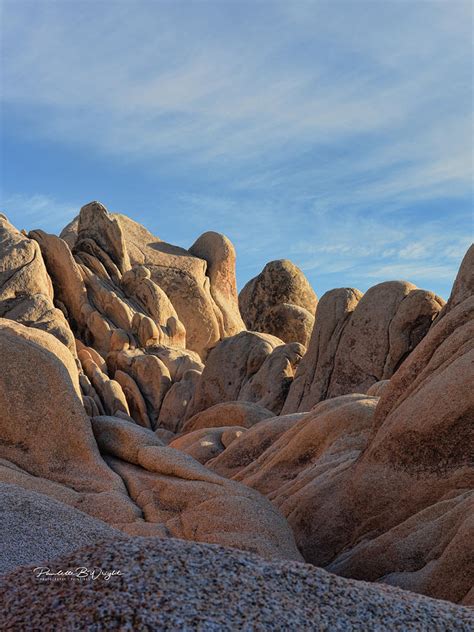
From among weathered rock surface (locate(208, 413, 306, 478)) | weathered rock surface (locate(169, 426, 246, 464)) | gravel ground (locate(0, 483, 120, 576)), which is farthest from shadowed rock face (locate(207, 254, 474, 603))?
weathered rock surface (locate(169, 426, 246, 464))

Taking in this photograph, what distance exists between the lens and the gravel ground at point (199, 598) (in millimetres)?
3805

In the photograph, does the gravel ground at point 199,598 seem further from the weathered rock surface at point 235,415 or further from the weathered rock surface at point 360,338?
the weathered rock surface at point 360,338

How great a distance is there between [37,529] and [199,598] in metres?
2.08

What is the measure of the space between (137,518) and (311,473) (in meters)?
2.89

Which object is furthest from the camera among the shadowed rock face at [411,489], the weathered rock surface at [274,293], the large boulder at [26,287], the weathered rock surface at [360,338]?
the weathered rock surface at [274,293]

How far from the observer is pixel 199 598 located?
395 cm

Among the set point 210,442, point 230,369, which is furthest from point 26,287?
point 210,442

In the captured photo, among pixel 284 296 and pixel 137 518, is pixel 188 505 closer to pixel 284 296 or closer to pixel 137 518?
pixel 137 518

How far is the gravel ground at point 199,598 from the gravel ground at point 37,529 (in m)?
0.66

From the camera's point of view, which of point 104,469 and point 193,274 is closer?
point 104,469

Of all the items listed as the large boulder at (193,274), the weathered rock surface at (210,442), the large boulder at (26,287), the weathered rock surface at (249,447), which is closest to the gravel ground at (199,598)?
the weathered rock surface at (249,447)

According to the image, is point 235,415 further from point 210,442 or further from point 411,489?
point 411,489

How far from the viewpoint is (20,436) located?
8883 millimetres

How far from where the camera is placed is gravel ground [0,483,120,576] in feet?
17.3
